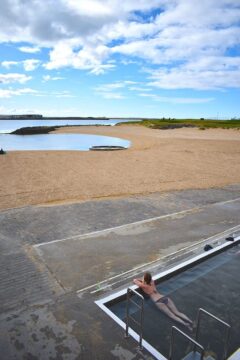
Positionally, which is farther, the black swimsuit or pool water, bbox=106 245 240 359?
the black swimsuit

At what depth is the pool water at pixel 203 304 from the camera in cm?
486

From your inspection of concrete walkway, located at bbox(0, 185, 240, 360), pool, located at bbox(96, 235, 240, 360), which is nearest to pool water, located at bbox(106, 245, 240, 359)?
pool, located at bbox(96, 235, 240, 360)

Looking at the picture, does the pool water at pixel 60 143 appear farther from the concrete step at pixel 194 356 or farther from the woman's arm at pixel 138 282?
the concrete step at pixel 194 356

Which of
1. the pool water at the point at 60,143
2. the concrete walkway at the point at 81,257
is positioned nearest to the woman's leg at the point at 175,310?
the concrete walkway at the point at 81,257

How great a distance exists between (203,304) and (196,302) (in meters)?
0.14

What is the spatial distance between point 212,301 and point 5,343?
3.85 m

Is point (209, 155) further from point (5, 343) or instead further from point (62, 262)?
point (5, 343)

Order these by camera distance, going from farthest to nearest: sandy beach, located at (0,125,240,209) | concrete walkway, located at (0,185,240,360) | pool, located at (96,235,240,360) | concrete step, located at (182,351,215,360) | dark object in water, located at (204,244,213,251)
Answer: sandy beach, located at (0,125,240,209) < dark object in water, located at (204,244,213,251) < pool, located at (96,235,240,360) < concrete walkway, located at (0,185,240,360) < concrete step, located at (182,351,215,360)

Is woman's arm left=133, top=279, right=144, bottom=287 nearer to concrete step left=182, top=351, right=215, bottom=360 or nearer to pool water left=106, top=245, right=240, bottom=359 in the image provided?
pool water left=106, top=245, right=240, bottom=359

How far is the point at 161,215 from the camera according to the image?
10.7 metres

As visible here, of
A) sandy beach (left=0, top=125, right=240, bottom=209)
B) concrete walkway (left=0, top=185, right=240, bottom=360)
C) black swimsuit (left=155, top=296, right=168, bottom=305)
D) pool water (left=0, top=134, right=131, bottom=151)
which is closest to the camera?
concrete walkway (left=0, top=185, right=240, bottom=360)

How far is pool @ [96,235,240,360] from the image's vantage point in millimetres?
4833

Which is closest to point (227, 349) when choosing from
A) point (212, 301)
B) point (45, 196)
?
point (212, 301)

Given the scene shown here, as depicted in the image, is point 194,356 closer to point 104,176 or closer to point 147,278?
point 147,278
